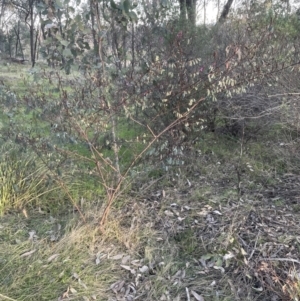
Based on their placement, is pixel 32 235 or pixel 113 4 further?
pixel 32 235

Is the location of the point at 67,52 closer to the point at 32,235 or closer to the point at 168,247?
the point at 32,235

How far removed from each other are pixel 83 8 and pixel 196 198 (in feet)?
6.86

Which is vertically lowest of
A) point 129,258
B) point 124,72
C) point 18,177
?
point 129,258

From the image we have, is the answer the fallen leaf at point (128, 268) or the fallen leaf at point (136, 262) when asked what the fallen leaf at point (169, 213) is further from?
the fallen leaf at point (128, 268)

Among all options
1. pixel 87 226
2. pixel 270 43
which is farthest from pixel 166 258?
pixel 270 43

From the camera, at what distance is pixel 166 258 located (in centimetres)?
272

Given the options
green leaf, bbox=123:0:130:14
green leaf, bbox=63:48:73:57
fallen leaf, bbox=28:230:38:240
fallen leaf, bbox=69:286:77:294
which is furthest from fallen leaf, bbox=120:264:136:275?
green leaf, bbox=123:0:130:14

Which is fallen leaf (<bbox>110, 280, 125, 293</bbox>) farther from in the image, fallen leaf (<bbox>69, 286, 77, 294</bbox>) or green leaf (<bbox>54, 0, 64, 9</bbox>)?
green leaf (<bbox>54, 0, 64, 9</bbox>)

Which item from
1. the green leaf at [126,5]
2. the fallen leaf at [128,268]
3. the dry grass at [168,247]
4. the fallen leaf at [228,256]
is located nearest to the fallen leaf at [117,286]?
the dry grass at [168,247]

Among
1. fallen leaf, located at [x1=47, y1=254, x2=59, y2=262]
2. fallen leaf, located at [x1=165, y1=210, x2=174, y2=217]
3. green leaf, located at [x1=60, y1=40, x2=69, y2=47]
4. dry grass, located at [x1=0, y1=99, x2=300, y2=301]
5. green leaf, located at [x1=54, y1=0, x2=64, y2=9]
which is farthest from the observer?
fallen leaf, located at [x1=165, y1=210, x2=174, y2=217]

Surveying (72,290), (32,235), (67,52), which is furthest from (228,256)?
(67,52)

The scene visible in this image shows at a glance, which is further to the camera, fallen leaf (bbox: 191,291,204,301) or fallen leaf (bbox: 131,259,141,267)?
fallen leaf (bbox: 131,259,141,267)

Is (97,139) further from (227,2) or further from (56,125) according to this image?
(227,2)

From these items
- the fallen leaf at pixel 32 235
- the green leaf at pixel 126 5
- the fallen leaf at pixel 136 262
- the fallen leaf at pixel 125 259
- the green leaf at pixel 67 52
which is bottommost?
the fallen leaf at pixel 136 262
